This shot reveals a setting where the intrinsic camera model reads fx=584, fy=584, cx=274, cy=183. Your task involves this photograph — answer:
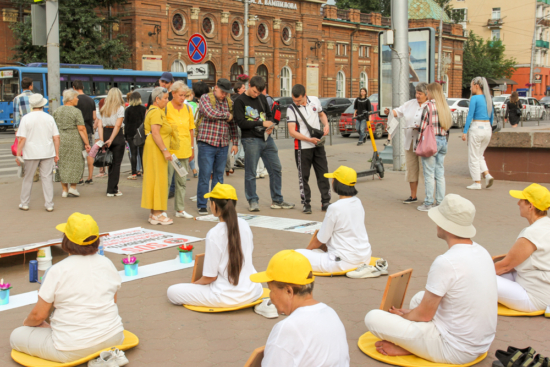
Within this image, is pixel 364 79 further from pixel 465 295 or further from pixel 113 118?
pixel 465 295

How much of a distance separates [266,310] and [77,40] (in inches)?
1341

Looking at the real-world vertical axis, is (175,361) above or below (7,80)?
below

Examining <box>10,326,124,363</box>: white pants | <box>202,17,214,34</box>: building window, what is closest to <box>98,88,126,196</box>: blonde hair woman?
<box>10,326,124,363</box>: white pants

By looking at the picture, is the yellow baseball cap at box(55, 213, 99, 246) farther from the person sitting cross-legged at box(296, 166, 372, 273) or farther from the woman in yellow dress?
the woman in yellow dress

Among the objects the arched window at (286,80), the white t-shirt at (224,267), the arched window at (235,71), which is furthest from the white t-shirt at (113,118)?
the arched window at (286,80)

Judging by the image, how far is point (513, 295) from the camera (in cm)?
455

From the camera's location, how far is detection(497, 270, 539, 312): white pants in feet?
14.8

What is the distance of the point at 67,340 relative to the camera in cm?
358

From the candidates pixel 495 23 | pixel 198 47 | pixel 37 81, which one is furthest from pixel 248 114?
pixel 495 23

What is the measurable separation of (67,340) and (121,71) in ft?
98.9

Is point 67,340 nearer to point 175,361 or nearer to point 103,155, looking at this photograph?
point 175,361

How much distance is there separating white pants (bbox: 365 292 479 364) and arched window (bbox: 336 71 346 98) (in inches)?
2030

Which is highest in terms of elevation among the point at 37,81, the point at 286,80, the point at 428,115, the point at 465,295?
the point at 286,80

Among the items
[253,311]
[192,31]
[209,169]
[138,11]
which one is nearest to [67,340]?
[253,311]
